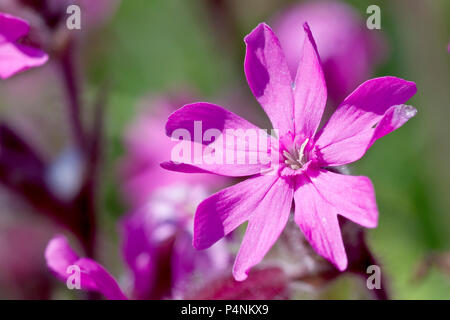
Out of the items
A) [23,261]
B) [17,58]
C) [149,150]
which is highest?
[17,58]

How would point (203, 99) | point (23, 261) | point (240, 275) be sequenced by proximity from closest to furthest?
point (240, 275) → point (23, 261) → point (203, 99)

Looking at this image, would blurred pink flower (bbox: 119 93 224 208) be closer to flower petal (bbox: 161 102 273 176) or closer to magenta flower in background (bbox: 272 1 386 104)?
magenta flower in background (bbox: 272 1 386 104)

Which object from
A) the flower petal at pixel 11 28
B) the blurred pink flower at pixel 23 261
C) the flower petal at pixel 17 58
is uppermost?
the flower petal at pixel 11 28

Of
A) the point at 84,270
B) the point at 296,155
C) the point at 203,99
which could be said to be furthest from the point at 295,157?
the point at 203,99

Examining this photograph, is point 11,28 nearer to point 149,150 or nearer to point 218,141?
point 218,141

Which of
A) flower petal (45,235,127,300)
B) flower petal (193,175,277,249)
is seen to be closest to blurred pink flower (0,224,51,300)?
flower petal (45,235,127,300)

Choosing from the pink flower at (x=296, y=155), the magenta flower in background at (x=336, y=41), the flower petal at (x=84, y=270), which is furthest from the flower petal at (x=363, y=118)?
the magenta flower in background at (x=336, y=41)

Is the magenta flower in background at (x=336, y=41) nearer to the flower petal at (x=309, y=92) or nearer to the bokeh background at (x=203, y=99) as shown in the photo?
the bokeh background at (x=203, y=99)
